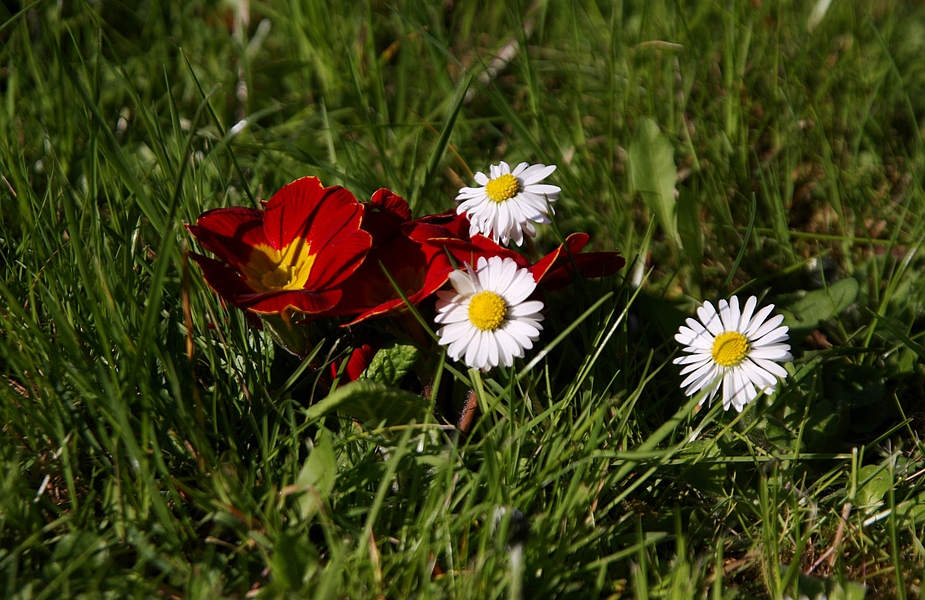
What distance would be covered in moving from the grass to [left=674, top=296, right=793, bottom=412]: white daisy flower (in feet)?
0.25

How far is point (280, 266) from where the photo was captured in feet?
5.28

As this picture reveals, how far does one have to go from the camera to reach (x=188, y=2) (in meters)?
2.88

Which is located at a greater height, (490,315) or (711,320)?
(711,320)

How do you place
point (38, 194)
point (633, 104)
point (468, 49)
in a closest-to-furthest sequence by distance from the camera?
point (38, 194) → point (633, 104) → point (468, 49)

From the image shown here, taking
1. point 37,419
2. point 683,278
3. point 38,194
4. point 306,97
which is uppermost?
point 306,97

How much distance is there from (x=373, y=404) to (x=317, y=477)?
0.16m

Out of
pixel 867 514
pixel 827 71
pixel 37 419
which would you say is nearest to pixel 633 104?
pixel 827 71

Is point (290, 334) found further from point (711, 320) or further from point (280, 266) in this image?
point (711, 320)

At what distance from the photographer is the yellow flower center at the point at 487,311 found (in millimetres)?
1374

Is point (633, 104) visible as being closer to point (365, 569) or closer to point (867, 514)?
point (867, 514)

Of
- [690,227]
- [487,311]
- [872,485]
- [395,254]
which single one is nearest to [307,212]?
[395,254]

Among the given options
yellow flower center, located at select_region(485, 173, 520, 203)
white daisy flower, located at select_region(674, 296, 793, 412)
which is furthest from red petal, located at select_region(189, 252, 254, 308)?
white daisy flower, located at select_region(674, 296, 793, 412)

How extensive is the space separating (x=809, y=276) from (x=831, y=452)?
0.61m

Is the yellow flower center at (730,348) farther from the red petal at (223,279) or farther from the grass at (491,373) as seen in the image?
the red petal at (223,279)
